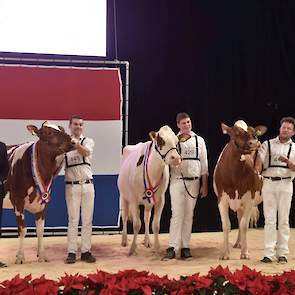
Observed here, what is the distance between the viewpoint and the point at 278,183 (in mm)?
5699

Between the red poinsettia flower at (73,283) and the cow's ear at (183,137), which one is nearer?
the red poinsettia flower at (73,283)

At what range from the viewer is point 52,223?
7695 millimetres

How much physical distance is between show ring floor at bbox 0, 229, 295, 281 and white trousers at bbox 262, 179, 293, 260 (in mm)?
202

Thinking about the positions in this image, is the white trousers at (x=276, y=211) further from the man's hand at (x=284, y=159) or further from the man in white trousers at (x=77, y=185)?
the man in white trousers at (x=77, y=185)

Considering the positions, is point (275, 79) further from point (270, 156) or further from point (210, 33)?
point (270, 156)

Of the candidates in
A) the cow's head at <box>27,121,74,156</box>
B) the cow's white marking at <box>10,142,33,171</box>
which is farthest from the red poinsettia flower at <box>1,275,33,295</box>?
the cow's white marking at <box>10,142,33,171</box>

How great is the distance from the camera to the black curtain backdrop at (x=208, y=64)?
319 inches

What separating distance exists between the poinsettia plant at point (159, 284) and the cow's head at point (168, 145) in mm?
2939

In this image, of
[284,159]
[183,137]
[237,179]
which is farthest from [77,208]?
[284,159]

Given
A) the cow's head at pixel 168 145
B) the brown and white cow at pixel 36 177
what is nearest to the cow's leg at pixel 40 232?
the brown and white cow at pixel 36 177

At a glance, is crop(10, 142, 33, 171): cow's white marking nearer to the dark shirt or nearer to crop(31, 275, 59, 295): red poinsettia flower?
the dark shirt

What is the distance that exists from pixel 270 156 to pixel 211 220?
2.87 metres

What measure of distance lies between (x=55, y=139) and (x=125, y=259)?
1.60m

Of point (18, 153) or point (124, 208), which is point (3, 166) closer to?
point (18, 153)
